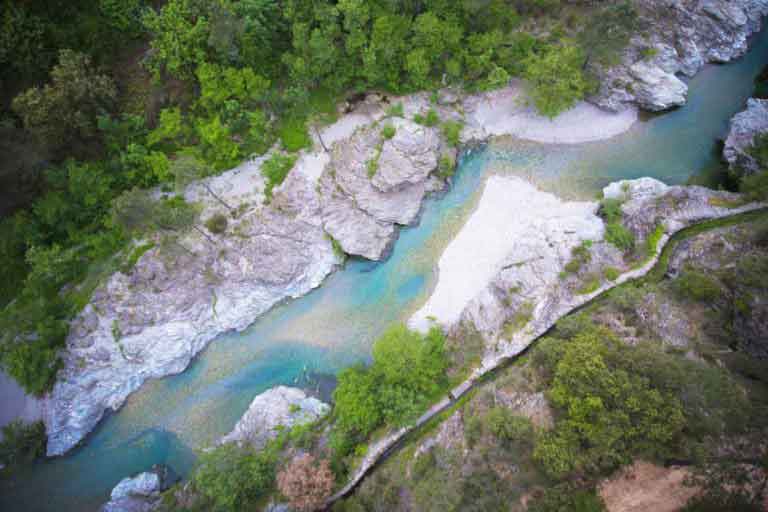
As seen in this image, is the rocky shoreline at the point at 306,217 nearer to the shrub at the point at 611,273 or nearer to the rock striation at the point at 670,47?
the rock striation at the point at 670,47

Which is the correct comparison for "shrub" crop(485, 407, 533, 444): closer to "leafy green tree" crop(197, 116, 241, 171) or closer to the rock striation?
"leafy green tree" crop(197, 116, 241, 171)

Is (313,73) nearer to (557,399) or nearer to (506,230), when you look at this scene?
(506,230)

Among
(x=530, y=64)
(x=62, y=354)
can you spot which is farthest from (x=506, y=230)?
(x=62, y=354)

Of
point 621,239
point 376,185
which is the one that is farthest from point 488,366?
point 376,185

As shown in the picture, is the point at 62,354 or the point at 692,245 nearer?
the point at 692,245

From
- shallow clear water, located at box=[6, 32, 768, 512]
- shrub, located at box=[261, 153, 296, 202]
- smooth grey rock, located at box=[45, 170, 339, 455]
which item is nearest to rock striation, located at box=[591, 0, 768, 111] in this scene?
shallow clear water, located at box=[6, 32, 768, 512]

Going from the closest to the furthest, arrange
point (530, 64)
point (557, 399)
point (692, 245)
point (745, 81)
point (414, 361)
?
point (557, 399) < point (414, 361) < point (692, 245) < point (530, 64) < point (745, 81)

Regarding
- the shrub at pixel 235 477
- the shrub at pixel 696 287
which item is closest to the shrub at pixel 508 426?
the shrub at pixel 696 287
